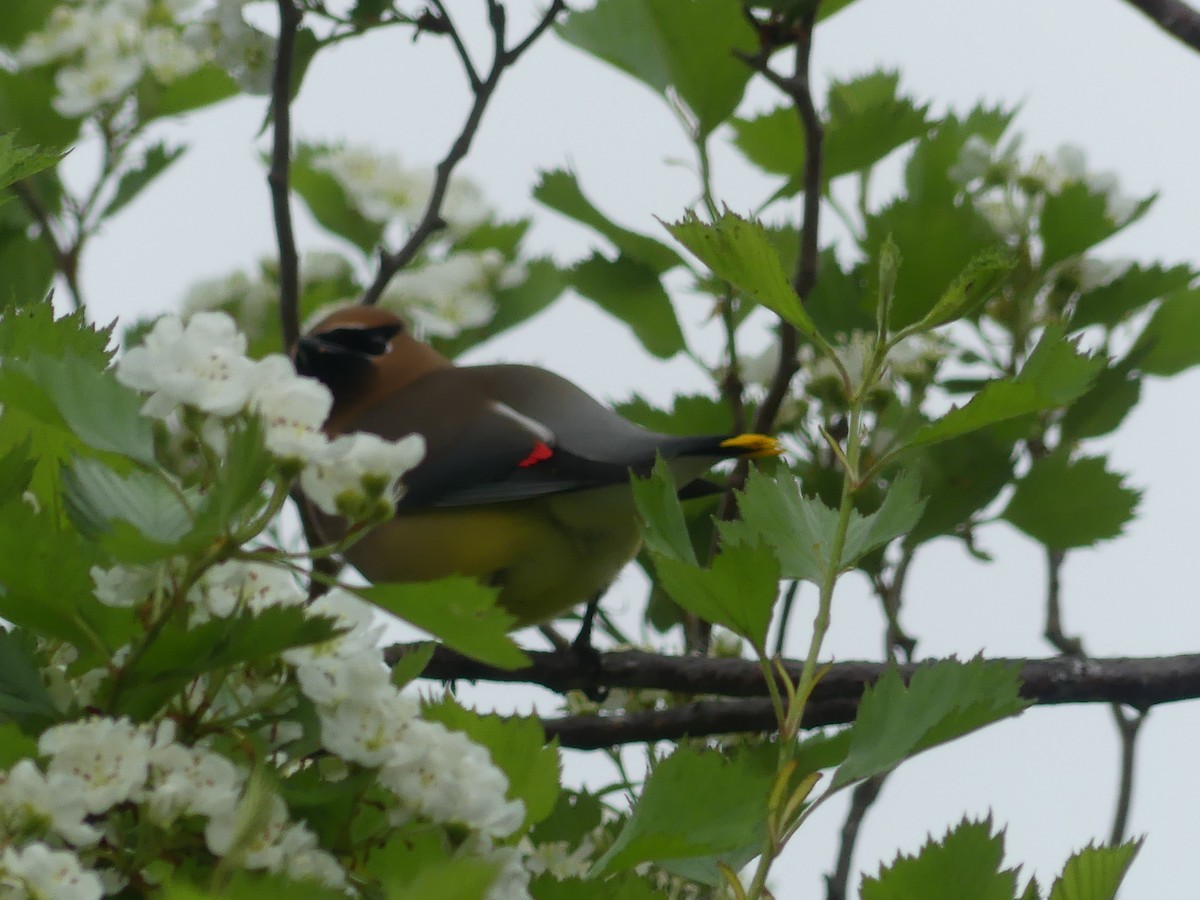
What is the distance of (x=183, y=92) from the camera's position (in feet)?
10.4

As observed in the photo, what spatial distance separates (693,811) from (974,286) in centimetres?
38

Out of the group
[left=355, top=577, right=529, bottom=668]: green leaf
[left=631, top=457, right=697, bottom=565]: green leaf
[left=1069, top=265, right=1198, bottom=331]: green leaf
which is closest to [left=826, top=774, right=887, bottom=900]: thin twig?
[left=1069, top=265, right=1198, bottom=331]: green leaf

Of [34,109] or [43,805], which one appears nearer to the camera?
[43,805]

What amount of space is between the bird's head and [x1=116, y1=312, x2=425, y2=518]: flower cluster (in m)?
2.71

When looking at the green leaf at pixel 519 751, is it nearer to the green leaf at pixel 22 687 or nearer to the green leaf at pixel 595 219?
the green leaf at pixel 22 687

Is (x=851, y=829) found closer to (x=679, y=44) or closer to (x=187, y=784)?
(x=679, y=44)

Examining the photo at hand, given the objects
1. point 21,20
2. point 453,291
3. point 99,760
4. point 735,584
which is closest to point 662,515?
point 735,584

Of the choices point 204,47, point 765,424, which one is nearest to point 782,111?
point 765,424

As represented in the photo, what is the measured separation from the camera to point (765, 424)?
240 centimetres

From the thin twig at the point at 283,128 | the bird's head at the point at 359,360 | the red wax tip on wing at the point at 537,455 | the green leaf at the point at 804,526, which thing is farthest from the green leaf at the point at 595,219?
the green leaf at the point at 804,526

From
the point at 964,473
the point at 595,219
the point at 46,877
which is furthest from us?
the point at 595,219

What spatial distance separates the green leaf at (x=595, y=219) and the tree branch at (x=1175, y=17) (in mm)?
915

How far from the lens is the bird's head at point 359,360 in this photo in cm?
375

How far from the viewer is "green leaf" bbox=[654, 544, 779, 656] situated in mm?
1115
